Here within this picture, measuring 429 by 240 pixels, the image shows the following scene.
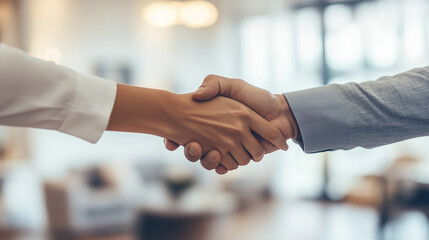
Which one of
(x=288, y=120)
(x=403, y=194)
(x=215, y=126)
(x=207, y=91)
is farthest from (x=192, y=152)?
(x=403, y=194)

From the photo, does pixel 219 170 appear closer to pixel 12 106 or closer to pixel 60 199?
pixel 12 106

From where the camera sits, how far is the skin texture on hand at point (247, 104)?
154 cm

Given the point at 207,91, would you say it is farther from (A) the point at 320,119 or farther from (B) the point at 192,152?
(A) the point at 320,119

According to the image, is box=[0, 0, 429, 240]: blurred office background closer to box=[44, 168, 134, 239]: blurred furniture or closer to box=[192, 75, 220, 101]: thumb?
box=[44, 168, 134, 239]: blurred furniture

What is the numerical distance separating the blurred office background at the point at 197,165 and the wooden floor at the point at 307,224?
2 cm

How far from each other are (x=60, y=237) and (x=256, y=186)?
2.80 meters

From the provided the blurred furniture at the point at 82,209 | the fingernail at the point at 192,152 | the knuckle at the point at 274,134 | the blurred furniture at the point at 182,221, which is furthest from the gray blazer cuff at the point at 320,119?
the blurred furniture at the point at 82,209

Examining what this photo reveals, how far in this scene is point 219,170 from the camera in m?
1.62

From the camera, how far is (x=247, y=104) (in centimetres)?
162

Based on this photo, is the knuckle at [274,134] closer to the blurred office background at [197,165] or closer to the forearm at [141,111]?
the forearm at [141,111]

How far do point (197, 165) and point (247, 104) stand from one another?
15.6 feet

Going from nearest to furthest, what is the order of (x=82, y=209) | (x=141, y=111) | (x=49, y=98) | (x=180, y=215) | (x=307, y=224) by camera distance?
(x=49, y=98), (x=141, y=111), (x=180, y=215), (x=82, y=209), (x=307, y=224)

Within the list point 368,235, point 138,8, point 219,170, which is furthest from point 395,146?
point 219,170

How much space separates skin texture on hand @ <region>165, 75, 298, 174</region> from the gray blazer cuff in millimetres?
76
